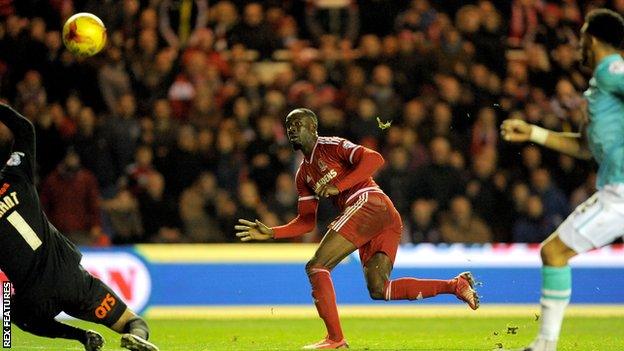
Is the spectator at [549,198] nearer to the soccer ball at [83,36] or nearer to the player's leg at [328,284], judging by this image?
the player's leg at [328,284]

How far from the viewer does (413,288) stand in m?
9.71

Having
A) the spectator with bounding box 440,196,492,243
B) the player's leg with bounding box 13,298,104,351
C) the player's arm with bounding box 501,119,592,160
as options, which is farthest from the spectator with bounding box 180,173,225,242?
the player's arm with bounding box 501,119,592,160

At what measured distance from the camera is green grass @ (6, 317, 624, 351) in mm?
9977

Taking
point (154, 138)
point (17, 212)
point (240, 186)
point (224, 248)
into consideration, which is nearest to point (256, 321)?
point (224, 248)

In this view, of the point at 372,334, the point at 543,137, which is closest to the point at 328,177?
the point at 372,334

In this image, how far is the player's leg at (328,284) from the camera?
372 inches

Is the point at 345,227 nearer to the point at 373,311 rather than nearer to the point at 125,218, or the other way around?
the point at 373,311

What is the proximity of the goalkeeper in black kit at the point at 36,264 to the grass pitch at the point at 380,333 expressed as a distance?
6.07ft

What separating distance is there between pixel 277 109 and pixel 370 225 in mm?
5829

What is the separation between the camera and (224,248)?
1402 centimetres

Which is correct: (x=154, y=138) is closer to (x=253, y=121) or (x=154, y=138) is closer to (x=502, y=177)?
(x=253, y=121)

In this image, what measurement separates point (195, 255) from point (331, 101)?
281cm

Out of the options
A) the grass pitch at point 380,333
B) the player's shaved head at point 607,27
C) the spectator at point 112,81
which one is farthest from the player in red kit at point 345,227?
the spectator at point 112,81

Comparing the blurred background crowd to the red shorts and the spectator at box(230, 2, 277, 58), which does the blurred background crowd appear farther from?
the red shorts
